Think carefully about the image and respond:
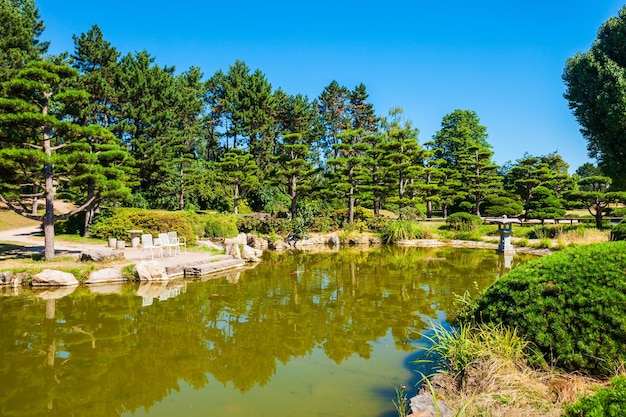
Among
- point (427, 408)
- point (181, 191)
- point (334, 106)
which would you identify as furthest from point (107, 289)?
point (334, 106)

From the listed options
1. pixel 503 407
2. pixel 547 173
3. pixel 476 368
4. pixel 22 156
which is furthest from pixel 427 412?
pixel 547 173

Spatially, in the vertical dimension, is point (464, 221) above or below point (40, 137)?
below

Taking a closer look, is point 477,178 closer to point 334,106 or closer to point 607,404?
point 334,106

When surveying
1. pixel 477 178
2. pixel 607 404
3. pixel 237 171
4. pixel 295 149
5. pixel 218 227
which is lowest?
pixel 607 404

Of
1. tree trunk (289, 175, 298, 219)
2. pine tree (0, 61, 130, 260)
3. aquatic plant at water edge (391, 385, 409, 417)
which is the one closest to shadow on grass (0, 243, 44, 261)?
pine tree (0, 61, 130, 260)

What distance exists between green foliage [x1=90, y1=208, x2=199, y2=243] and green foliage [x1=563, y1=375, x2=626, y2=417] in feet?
44.9

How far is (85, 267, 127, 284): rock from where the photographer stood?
864 centimetres

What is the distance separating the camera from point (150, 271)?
29.7 feet

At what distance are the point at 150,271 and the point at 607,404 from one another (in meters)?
8.96

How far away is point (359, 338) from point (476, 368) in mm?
2148

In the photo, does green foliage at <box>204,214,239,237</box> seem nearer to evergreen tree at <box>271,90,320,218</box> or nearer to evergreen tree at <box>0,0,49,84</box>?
evergreen tree at <box>271,90,320,218</box>

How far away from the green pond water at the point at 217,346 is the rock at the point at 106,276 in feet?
1.69

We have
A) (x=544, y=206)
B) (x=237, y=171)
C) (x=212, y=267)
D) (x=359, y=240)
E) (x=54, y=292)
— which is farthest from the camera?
(x=237, y=171)

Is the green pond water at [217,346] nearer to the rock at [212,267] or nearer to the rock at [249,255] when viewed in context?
the rock at [212,267]
